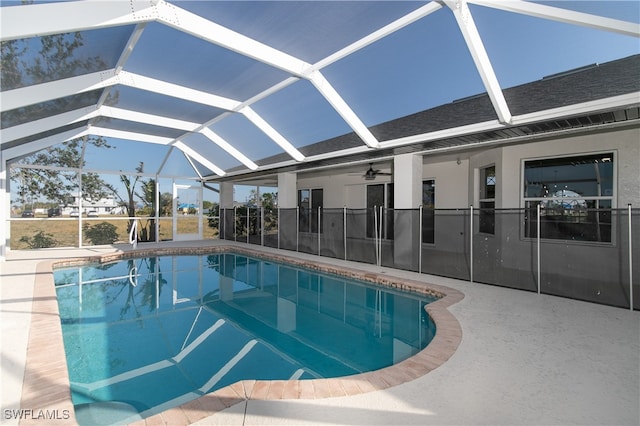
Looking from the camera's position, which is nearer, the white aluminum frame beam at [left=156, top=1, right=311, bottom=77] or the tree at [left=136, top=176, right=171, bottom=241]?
the white aluminum frame beam at [left=156, top=1, right=311, bottom=77]

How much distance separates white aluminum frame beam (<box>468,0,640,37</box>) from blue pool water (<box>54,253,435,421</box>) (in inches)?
173

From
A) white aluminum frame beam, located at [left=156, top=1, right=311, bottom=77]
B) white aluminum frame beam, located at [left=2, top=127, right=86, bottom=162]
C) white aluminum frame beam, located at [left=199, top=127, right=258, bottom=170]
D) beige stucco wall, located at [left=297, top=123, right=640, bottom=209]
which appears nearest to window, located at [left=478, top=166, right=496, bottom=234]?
beige stucco wall, located at [left=297, top=123, right=640, bottom=209]

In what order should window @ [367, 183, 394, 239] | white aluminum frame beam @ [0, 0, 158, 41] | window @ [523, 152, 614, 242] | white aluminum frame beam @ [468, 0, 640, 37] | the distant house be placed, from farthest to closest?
1. window @ [367, 183, 394, 239]
2. the distant house
3. window @ [523, 152, 614, 242]
4. white aluminum frame beam @ [468, 0, 640, 37]
5. white aluminum frame beam @ [0, 0, 158, 41]

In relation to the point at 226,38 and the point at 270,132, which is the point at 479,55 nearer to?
the point at 226,38

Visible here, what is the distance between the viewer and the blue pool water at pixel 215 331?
3.61m

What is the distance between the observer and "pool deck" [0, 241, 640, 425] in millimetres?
2340

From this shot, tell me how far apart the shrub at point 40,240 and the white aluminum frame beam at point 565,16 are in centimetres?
1569

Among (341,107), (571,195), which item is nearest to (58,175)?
(341,107)

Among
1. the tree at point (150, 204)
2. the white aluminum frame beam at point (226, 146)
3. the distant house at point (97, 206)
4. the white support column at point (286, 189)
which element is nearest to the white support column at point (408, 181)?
the white support column at point (286, 189)

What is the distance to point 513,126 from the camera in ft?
18.8

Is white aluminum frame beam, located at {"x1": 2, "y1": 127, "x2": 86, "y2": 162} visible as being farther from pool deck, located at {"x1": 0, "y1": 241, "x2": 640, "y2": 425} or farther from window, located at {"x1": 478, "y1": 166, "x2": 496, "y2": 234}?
window, located at {"x1": 478, "y1": 166, "x2": 496, "y2": 234}

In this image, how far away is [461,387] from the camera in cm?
274

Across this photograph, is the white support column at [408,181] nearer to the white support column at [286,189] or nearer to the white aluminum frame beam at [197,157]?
the white support column at [286,189]

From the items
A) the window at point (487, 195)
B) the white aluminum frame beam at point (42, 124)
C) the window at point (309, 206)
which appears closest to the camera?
the white aluminum frame beam at point (42, 124)
